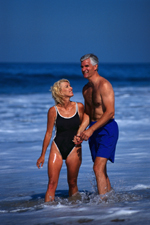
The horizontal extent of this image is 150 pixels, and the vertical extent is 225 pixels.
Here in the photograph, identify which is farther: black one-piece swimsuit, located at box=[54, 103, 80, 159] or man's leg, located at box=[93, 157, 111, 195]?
black one-piece swimsuit, located at box=[54, 103, 80, 159]

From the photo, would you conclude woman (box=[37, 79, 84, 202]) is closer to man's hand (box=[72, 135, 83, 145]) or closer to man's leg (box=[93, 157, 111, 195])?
man's hand (box=[72, 135, 83, 145])

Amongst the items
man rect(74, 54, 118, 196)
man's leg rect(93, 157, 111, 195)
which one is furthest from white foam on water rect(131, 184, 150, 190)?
man's leg rect(93, 157, 111, 195)

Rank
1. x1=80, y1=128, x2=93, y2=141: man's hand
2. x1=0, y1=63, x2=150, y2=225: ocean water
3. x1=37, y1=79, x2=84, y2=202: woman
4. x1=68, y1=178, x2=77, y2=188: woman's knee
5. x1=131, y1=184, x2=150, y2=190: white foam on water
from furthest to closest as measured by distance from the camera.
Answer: x1=131, y1=184, x2=150, y2=190: white foam on water, x1=68, y1=178, x2=77, y2=188: woman's knee, x1=37, y1=79, x2=84, y2=202: woman, x1=80, y1=128, x2=93, y2=141: man's hand, x1=0, y1=63, x2=150, y2=225: ocean water

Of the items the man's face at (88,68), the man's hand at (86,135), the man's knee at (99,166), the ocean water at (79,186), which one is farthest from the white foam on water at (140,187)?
the man's face at (88,68)

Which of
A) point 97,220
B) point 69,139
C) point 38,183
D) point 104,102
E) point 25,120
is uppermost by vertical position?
point 25,120

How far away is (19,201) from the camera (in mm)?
5352

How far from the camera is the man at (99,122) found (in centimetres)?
482

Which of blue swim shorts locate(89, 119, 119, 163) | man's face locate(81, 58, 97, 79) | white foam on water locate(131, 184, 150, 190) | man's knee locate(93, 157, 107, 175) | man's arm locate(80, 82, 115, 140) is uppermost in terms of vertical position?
man's face locate(81, 58, 97, 79)

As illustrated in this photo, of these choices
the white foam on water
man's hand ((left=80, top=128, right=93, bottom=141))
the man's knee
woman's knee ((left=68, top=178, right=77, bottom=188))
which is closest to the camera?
man's hand ((left=80, top=128, right=93, bottom=141))

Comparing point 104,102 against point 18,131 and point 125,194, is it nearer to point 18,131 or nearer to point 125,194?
point 125,194

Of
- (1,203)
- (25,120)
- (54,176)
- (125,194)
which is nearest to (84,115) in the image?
(54,176)

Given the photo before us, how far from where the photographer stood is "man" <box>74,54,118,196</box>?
4.82 metres

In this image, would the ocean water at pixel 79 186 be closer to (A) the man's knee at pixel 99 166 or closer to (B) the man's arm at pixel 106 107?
(A) the man's knee at pixel 99 166

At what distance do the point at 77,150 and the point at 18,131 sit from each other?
19.2 feet
